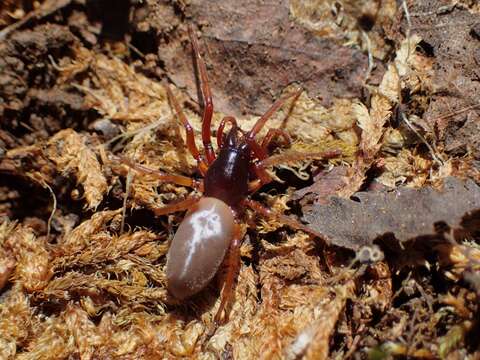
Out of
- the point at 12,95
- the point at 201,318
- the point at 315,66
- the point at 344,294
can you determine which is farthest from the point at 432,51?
the point at 12,95

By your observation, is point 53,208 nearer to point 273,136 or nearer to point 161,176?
point 161,176

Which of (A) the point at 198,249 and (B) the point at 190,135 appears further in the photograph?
(B) the point at 190,135

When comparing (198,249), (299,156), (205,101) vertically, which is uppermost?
(205,101)

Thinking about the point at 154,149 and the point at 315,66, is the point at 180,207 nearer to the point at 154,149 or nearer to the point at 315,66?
the point at 154,149

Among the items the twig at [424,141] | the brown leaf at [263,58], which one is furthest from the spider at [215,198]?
the twig at [424,141]

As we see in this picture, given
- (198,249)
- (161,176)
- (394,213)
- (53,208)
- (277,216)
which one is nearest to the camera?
(394,213)

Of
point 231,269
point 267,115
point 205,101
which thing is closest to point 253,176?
point 267,115

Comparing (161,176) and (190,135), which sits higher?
(190,135)
